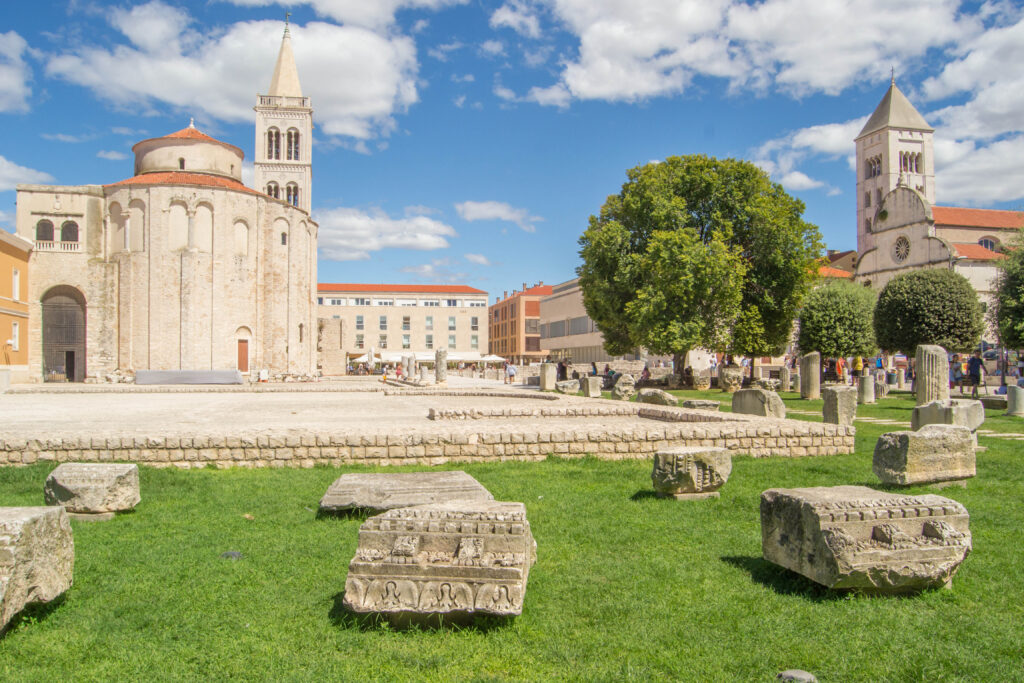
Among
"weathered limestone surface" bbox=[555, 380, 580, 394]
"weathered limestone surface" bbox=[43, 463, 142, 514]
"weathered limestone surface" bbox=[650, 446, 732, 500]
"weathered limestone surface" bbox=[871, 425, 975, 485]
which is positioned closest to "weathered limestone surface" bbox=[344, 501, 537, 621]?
"weathered limestone surface" bbox=[650, 446, 732, 500]

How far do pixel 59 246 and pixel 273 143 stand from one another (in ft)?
67.0

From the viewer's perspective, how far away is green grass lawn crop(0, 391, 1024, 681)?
10.6ft

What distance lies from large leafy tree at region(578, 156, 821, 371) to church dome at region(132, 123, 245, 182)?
2910cm

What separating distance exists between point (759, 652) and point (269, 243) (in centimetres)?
4440

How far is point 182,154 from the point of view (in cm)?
4522

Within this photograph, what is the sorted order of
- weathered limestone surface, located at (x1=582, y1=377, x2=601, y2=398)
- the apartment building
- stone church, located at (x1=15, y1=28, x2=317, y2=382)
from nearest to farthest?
weathered limestone surface, located at (x1=582, y1=377, x2=601, y2=398)
stone church, located at (x1=15, y1=28, x2=317, y2=382)
the apartment building

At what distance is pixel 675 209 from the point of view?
28906mm

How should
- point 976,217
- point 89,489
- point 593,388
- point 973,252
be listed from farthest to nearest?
point 976,217 < point 973,252 < point 593,388 < point 89,489

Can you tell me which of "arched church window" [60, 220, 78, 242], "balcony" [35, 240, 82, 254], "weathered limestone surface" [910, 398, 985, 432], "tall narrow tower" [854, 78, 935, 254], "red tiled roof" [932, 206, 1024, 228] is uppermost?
"tall narrow tower" [854, 78, 935, 254]

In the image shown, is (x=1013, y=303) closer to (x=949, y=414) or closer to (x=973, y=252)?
(x=949, y=414)

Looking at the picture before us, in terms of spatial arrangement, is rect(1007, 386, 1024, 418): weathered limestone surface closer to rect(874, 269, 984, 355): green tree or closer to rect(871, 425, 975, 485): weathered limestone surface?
rect(871, 425, 975, 485): weathered limestone surface

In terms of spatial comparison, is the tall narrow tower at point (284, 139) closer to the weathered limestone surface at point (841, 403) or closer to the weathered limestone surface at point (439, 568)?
the weathered limestone surface at point (841, 403)

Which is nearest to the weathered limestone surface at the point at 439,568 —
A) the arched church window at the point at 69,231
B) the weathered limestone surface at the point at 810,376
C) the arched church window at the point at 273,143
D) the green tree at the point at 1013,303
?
the weathered limestone surface at the point at 810,376

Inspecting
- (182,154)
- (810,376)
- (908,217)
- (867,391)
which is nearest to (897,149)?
(908,217)
